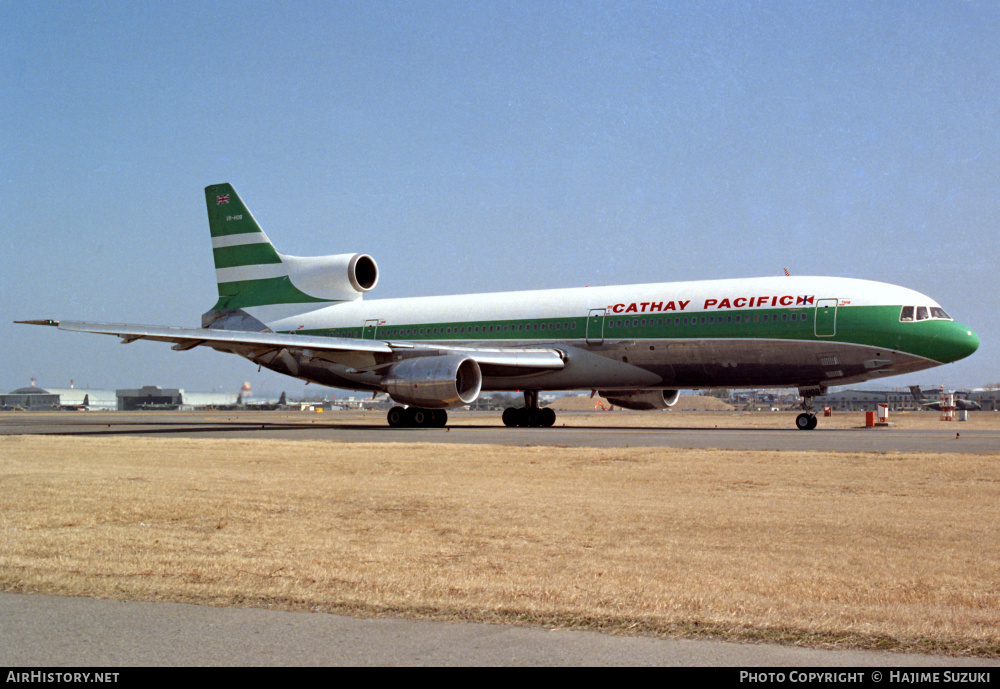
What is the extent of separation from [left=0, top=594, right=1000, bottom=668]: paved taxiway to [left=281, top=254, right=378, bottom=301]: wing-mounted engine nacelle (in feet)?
102

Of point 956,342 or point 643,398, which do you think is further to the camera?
point 643,398

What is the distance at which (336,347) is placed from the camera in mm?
28641

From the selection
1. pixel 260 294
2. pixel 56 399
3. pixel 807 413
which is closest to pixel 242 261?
pixel 260 294

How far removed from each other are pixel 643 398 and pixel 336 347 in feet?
→ 38.6

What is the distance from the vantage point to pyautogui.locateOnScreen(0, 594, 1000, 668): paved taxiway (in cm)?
435

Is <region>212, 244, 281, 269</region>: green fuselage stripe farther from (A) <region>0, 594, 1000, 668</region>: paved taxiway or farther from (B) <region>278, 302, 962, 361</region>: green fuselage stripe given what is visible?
(A) <region>0, 594, 1000, 668</region>: paved taxiway

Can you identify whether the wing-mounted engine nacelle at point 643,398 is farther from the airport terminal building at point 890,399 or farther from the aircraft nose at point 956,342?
the airport terminal building at point 890,399

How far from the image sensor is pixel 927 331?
80.5 ft

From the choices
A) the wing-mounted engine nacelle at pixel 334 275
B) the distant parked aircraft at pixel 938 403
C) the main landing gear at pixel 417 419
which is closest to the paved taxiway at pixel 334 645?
the main landing gear at pixel 417 419

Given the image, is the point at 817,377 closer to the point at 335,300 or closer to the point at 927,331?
the point at 927,331

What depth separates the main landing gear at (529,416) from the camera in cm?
3209

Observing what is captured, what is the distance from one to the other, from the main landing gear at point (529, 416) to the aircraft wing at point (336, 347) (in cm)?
292

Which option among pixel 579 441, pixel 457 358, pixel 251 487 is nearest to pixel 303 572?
pixel 251 487

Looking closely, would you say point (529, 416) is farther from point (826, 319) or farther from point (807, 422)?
point (826, 319)
